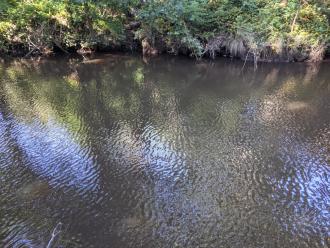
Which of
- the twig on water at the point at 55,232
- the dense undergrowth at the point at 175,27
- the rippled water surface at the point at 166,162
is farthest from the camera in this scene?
the dense undergrowth at the point at 175,27

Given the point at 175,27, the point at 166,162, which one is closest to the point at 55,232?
the point at 166,162

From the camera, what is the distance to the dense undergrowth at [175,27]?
68.9ft

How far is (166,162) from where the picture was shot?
33.9 ft

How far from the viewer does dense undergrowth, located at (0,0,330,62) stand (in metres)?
21.0

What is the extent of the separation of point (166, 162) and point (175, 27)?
542 inches

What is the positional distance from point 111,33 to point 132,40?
1787 millimetres

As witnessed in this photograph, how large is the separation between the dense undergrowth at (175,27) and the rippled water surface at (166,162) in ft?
12.4

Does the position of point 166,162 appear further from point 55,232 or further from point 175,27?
point 175,27

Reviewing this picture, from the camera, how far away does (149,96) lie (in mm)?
16156

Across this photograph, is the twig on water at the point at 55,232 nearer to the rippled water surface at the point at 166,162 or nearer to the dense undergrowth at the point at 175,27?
the rippled water surface at the point at 166,162

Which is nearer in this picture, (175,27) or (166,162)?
(166,162)

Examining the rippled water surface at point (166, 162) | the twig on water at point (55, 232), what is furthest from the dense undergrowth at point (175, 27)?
the twig on water at point (55, 232)

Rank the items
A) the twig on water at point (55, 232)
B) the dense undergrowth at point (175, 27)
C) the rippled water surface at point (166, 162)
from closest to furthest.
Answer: the twig on water at point (55, 232) → the rippled water surface at point (166, 162) → the dense undergrowth at point (175, 27)

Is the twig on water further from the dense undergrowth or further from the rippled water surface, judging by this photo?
the dense undergrowth
